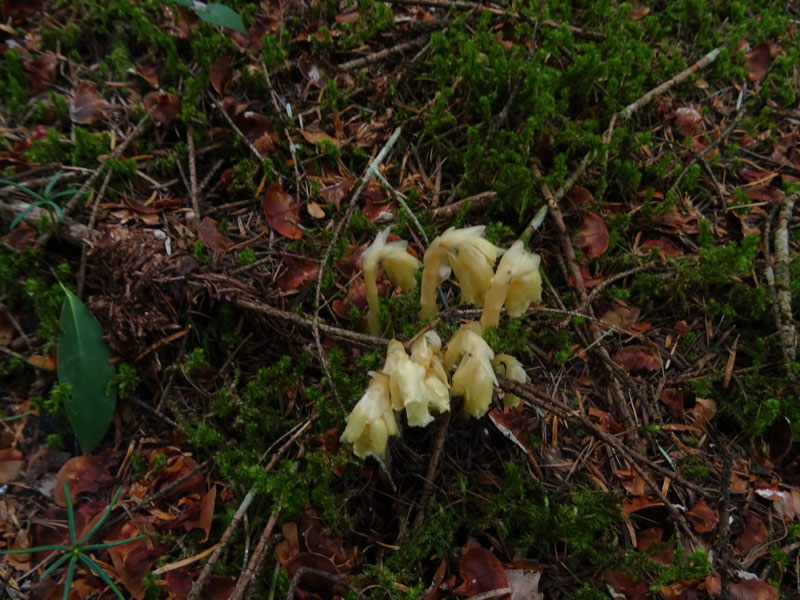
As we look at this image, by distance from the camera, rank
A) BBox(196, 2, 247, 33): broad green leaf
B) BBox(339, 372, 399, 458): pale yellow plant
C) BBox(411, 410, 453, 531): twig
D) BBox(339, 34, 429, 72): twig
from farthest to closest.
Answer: BBox(339, 34, 429, 72): twig
BBox(196, 2, 247, 33): broad green leaf
BBox(411, 410, 453, 531): twig
BBox(339, 372, 399, 458): pale yellow plant

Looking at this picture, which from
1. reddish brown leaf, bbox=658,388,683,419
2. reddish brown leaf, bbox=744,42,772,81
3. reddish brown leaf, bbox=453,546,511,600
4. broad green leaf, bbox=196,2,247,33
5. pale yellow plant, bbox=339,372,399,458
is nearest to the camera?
pale yellow plant, bbox=339,372,399,458

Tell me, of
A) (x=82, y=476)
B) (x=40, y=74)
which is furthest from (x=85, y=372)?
(x=40, y=74)

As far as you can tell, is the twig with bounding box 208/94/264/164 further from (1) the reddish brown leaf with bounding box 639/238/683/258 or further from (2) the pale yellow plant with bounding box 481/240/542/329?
(1) the reddish brown leaf with bounding box 639/238/683/258

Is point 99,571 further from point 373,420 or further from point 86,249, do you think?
point 86,249

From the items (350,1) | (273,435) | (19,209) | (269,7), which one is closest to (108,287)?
(19,209)

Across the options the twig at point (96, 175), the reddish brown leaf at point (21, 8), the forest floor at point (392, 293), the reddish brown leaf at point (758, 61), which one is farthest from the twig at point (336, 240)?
the reddish brown leaf at point (758, 61)

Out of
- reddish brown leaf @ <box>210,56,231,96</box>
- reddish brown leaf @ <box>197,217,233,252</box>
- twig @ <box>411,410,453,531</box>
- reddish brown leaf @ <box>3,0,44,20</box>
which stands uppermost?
reddish brown leaf @ <box>3,0,44,20</box>

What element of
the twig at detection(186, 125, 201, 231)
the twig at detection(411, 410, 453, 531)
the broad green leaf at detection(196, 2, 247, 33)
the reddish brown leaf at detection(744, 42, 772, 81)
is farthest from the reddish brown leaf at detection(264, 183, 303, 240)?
the reddish brown leaf at detection(744, 42, 772, 81)
